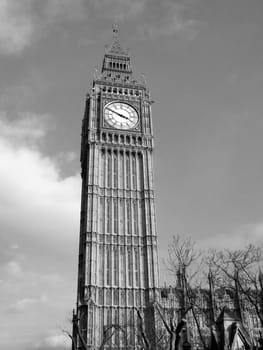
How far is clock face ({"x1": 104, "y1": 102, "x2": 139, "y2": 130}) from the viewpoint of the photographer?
194ft

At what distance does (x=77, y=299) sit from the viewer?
47.8m

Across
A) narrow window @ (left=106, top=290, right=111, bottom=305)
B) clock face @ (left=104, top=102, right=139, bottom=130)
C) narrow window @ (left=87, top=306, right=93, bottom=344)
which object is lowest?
narrow window @ (left=87, top=306, right=93, bottom=344)

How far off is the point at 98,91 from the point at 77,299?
31.3 metres

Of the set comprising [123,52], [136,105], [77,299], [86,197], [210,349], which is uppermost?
[123,52]

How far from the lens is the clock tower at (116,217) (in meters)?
45.4

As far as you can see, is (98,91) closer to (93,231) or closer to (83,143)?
(83,143)

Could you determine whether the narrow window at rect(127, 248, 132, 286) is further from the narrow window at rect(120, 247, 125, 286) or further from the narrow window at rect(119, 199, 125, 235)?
the narrow window at rect(119, 199, 125, 235)

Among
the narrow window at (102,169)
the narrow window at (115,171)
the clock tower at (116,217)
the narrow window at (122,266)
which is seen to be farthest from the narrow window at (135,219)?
the narrow window at (102,169)

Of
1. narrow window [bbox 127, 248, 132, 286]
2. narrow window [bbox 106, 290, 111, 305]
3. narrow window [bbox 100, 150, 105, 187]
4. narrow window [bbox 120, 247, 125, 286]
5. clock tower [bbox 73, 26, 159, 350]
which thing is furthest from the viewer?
narrow window [bbox 100, 150, 105, 187]

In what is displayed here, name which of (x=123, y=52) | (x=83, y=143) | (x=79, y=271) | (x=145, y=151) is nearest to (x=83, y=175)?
(x=83, y=143)

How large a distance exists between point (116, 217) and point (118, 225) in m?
1.25

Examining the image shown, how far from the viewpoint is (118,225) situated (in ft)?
171

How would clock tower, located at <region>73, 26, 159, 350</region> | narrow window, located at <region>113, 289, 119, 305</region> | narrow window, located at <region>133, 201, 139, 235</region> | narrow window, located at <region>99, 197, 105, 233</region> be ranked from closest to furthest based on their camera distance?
clock tower, located at <region>73, 26, 159, 350</region>, narrow window, located at <region>113, 289, 119, 305</region>, narrow window, located at <region>99, 197, 105, 233</region>, narrow window, located at <region>133, 201, 139, 235</region>

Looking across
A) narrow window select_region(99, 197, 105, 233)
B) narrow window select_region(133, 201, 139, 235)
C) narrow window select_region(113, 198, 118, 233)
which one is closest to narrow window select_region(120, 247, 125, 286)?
narrow window select_region(113, 198, 118, 233)
